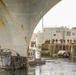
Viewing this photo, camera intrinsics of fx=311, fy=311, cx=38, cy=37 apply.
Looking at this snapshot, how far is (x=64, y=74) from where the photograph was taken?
30.1 m

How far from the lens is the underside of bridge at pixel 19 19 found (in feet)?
107

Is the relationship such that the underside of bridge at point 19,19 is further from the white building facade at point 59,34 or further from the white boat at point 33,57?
the white building facade at point 59,34

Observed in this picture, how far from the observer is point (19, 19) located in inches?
1318

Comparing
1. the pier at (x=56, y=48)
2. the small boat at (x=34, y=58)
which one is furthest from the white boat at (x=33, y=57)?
the pier at (x=56, y=48)

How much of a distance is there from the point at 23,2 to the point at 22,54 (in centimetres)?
579

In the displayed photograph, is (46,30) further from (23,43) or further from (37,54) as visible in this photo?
(23,43)

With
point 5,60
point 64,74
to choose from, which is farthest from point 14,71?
point 64,74

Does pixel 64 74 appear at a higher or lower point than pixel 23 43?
lower

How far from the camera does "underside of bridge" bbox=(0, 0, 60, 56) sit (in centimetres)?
3250

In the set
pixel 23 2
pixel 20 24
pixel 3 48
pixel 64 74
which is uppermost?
pixel 23 2

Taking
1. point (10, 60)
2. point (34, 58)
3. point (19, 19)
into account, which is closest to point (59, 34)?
point (34, 58)

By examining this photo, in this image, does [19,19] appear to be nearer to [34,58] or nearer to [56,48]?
[34,58]

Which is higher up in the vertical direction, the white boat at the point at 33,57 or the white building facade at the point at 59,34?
the white building facade at the point at 59,34

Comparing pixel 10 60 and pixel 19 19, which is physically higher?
pixel 19 19
